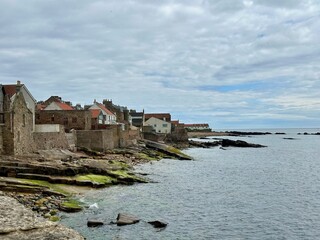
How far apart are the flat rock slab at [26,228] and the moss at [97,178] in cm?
1590

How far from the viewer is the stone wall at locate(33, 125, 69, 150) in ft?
168

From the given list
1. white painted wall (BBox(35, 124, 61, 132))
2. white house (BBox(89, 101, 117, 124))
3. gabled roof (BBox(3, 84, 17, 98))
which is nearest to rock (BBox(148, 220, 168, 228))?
white painted wall (BBox(35, 124, 61, 132))

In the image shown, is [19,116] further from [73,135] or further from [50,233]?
[50,233]

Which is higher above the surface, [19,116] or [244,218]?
[19,116]

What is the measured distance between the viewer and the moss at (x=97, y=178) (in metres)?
40.2

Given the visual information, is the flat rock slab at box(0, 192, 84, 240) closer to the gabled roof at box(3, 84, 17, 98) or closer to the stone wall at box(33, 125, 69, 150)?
the stone wall at box(33, 125, 69, 150)

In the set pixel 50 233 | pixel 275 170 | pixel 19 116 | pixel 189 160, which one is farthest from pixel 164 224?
pixel 189 160

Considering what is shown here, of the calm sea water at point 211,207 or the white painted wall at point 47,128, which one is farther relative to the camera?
the white painted wall at point 47,128

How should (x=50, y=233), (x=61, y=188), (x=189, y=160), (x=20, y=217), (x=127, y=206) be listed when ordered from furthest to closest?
(x=189, y=160) < (x=61, y=188) < (x=127, y=206) < (x=20, y=217) < (x=50, y=233)

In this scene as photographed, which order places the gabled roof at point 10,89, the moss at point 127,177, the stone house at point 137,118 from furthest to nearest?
the stone house at point 137,118 < the gabled roof at point 10,89 < the moss at point 127,177

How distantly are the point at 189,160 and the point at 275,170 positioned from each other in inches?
682

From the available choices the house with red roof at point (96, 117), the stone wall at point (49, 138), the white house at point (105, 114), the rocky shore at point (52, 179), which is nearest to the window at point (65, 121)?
the house with red roof at point (96, 117)

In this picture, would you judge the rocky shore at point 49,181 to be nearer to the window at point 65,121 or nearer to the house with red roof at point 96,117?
the window at point 65,121

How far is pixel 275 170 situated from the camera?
65250mm
